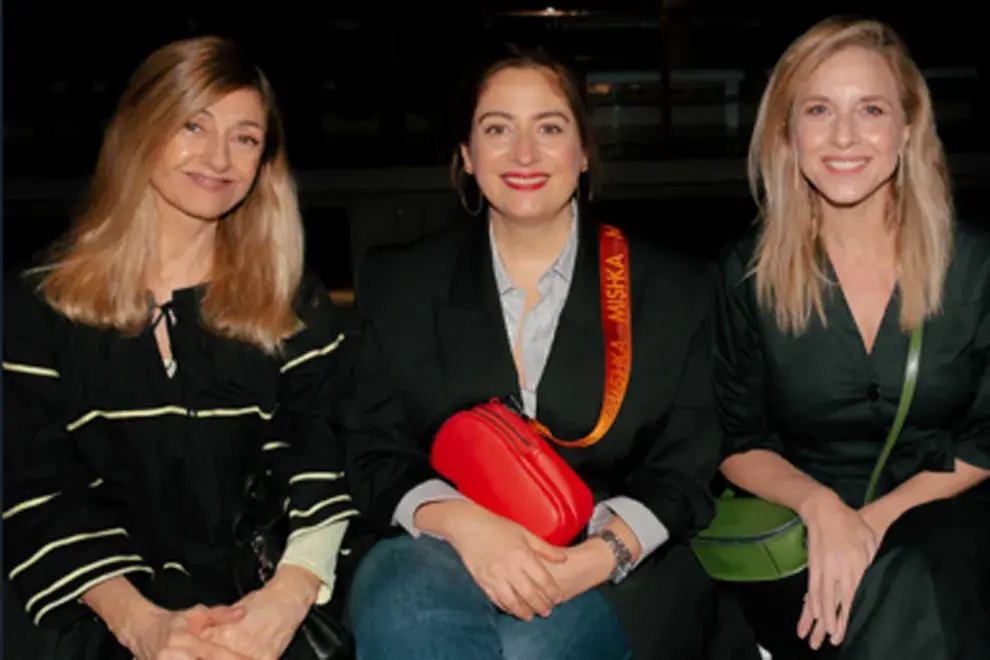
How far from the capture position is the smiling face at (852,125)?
2307mm

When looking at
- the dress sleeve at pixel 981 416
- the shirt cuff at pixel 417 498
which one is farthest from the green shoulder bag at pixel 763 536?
the shirt cuff at pixel 417 498

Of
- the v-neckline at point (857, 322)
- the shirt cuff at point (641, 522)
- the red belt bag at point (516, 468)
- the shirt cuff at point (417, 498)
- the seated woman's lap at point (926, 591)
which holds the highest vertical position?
the v-neckline at point (857, 322)

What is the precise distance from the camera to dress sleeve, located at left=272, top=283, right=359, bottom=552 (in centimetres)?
224

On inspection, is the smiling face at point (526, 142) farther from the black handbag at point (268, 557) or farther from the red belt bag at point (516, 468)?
the black handbag at point (268, 557)

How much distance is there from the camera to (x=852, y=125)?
231 centimetres

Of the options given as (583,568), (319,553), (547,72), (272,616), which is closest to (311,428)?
(319,553)

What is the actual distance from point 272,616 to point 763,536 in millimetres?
1027

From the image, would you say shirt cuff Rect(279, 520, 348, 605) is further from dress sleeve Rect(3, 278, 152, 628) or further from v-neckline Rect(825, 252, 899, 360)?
v-neckline Rect(825, 252, 899, 360)

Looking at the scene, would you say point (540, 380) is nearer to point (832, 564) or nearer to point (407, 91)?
point (832, 564)

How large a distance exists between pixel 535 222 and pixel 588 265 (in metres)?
0.15

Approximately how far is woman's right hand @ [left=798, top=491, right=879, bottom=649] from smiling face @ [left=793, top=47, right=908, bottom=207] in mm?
682

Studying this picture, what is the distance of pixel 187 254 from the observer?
90.8 inches

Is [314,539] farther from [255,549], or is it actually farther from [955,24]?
[955,24]

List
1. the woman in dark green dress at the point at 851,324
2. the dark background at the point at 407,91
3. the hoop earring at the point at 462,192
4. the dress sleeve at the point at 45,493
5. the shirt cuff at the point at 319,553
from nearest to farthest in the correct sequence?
the dress sleeve at the point at 45,493 < the shirt cuff at the point at 319,553 < the woman in dark green dress at the point at 851,324 < the hoop earring at the point at 462,192 < the dark background at the point at 407,91
